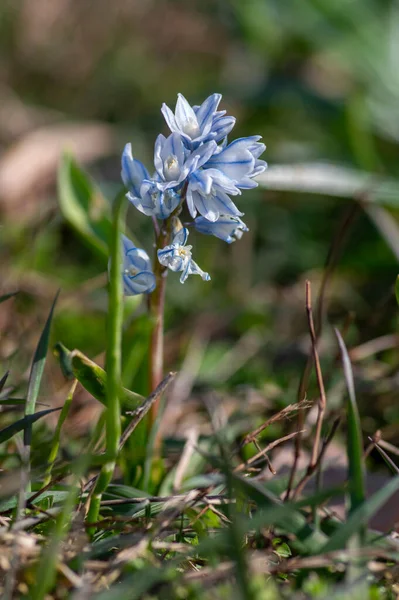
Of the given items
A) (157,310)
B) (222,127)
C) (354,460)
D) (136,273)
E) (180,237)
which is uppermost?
(222,127)

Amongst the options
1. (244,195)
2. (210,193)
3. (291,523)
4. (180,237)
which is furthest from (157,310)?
(244,195)

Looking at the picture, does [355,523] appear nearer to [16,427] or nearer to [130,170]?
[16,427]

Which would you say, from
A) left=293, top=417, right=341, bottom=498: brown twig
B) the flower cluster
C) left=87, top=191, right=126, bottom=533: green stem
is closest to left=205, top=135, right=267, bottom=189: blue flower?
the flower cluster

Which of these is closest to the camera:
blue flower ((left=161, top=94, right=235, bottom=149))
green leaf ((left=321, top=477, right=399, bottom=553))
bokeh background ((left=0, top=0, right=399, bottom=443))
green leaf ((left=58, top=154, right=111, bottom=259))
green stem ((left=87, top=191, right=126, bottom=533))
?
green leaf ((left=321, top=477, right=399, bottom=553))

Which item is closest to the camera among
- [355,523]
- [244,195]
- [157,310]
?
[355,523]

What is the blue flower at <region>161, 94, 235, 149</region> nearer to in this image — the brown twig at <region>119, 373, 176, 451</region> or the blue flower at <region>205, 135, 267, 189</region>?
the blue flower at <region>205, 135, 267, 189</region>

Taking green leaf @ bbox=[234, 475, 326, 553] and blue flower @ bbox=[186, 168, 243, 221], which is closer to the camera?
green leaf @ bbox=[234, 475, 326, 553]
